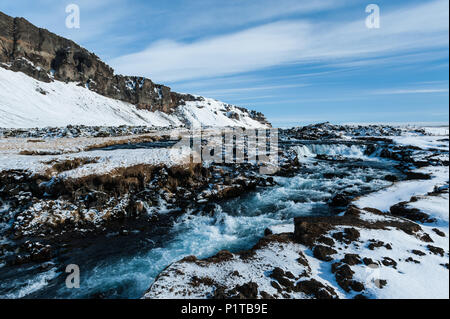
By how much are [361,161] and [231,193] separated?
2552cm

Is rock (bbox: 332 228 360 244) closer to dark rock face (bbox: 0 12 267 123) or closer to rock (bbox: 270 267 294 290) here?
rock (bbox: 270 267 294 290)

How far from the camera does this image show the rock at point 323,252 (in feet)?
29.8

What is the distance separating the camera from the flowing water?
895cm

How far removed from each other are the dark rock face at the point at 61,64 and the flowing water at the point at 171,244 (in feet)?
389

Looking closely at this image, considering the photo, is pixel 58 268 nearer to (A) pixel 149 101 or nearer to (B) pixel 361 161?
(B) pixel 361 161

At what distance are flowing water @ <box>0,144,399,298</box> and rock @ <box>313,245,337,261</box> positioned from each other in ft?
9.24

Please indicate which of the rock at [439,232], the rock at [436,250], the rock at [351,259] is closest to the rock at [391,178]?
the rock at [439,232]

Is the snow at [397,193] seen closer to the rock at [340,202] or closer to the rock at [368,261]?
the rock at [340,202]

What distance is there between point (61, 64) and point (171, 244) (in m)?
135

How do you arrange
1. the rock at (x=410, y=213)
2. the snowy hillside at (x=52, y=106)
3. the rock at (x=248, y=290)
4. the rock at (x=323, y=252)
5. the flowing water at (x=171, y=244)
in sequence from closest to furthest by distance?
the rock at (x=248, y=290), the flowing water at (x=171, y=244), the rock at (x=323, y=252), the rock at (x=410, y=213), the snowy hillside at (x=52, y=106)

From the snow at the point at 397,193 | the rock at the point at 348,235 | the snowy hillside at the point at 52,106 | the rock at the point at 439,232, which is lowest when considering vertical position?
the rock at the point at 439,232
